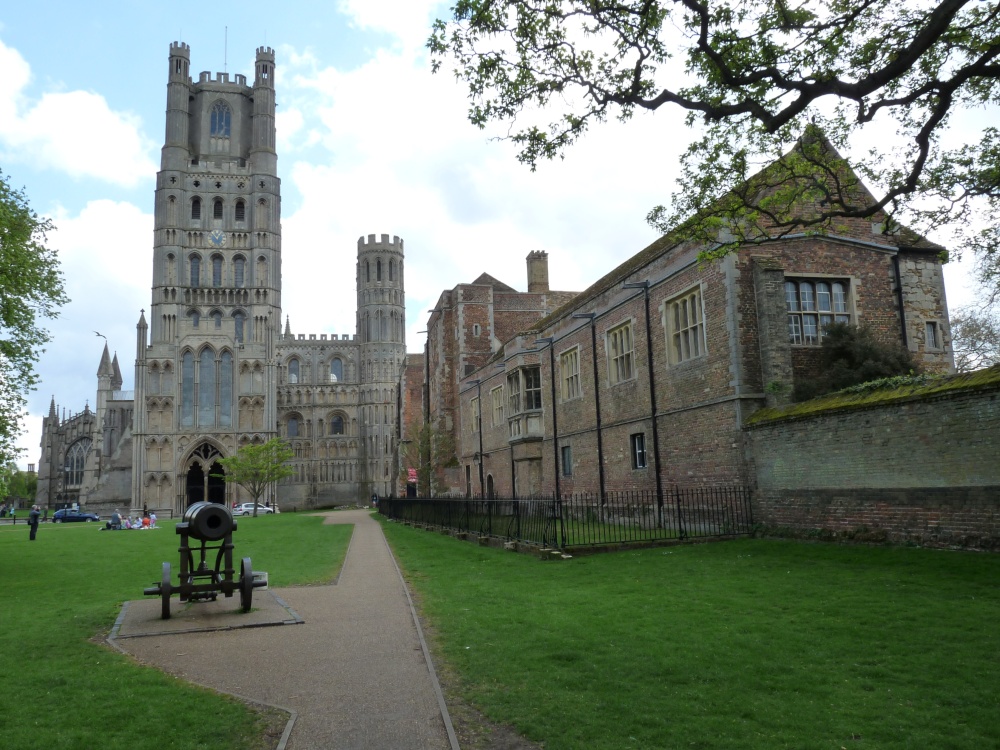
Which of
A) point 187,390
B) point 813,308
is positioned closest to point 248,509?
point 187,390

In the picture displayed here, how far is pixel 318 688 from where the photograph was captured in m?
6.66

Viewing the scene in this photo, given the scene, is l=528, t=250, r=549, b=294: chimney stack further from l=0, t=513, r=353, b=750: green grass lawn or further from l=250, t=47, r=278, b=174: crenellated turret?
l=250, t=47, r=278, b=174: crenellated turret

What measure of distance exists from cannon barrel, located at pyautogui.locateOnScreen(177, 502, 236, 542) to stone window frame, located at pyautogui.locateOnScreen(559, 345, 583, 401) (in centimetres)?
1776

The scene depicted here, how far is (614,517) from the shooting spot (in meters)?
23.5

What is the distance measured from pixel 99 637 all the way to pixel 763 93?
1098cm

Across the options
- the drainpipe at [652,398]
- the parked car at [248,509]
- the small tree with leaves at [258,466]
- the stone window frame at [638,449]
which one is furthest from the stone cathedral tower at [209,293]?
the drainpipe at [652,398]

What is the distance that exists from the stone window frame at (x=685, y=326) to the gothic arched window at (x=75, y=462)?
102466 millimetres

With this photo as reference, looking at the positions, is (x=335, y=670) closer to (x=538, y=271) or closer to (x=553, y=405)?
(x=553, y=405)

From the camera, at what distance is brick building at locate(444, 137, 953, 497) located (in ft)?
56.4

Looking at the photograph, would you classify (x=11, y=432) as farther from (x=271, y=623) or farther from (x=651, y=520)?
(x=651, y=520)

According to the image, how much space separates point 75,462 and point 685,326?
106m

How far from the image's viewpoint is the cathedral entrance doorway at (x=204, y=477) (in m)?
72.6

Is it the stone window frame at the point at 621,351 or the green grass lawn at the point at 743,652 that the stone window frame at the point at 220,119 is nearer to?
the stone window frame at the point at 621,351

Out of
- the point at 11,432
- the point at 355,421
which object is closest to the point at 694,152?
the point at 11,432
